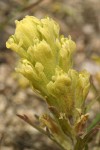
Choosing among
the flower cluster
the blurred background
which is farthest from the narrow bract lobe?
the blurred background

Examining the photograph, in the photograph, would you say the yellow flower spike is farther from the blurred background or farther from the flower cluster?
the blurred background

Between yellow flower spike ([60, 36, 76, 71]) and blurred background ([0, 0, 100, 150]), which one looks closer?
yellow flower spike ([60, 36, 76, 71])

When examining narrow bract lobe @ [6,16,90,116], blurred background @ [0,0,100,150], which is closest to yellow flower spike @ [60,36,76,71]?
narrow bract lobe @ [6,16,90,116]

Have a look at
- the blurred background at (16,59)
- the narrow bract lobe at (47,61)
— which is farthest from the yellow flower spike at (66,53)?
the blurred background at (16,59)

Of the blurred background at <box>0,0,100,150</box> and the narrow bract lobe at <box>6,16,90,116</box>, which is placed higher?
the blurred background at <box>0,0,100,150</box>

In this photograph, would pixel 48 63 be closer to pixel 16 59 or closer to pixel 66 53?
pixel 66 53

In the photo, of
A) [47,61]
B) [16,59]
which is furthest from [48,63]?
[16,59]
